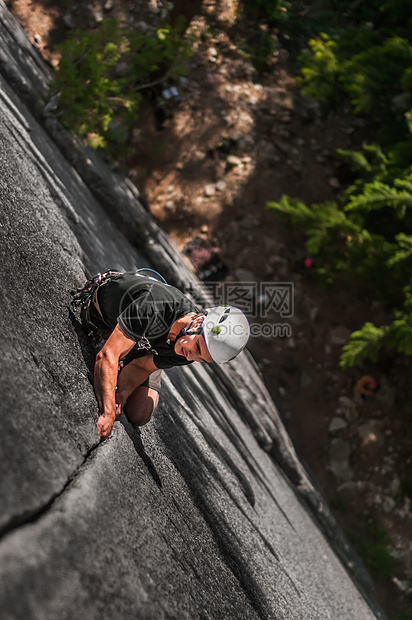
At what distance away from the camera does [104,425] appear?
2.28 metres

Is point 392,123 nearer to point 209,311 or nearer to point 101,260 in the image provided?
point 101,260

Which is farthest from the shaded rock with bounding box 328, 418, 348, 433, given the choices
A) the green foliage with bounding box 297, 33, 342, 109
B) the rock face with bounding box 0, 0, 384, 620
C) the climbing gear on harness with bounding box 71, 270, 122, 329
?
the climbing gear on harness with bounding box 71, 270, 122, 329

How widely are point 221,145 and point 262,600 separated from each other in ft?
26.6

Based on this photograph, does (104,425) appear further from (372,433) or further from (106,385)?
(372,433)

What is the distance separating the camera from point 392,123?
7020mm

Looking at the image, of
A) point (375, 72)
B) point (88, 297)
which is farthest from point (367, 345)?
point (88, 297)

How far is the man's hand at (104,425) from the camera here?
7.40ft

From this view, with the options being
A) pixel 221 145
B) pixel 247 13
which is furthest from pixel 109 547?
pixel 247 13

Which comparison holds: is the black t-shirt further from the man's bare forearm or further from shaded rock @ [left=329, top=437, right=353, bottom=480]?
shaded rock @ [left=329, top=437, right=353, bottom=480]

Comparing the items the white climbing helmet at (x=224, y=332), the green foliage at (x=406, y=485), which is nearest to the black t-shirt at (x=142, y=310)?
the white climbing helmet at (x=224, y=332)

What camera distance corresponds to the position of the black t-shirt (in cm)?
245

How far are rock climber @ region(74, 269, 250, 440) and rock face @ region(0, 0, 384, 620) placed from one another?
0.37 ft

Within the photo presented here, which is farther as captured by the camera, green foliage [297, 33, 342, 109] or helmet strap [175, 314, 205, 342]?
green foliage [297, 33, 342, 109]
